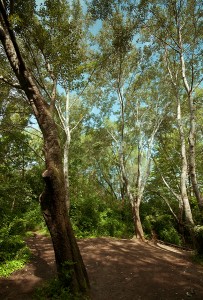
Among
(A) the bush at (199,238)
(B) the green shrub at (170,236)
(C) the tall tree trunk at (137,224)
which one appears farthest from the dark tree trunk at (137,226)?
(A) the bush at (199,238)

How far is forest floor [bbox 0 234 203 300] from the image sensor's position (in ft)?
18.0

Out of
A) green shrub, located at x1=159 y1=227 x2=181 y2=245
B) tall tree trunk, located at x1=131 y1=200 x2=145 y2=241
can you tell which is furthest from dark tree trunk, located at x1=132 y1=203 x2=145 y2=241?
green shrub, located at x1=159 y1=227 x2=181 y2=245

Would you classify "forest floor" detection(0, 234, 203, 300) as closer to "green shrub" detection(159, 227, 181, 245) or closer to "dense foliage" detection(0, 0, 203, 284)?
"dense foliage" detection(0, 0, 203, 284)

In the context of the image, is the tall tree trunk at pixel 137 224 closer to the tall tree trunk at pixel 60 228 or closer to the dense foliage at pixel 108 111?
the dense foliage at pixel 108 111

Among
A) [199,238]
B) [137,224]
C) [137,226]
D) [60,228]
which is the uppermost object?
[60,228]

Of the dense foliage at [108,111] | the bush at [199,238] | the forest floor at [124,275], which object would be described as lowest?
the forest floor at [124,275]

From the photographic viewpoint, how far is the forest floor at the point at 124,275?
5496 mm

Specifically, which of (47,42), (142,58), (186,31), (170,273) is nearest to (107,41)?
(142,58)

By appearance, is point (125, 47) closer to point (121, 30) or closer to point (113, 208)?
point (121, 30)

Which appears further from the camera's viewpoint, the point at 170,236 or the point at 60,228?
the point at 170,236

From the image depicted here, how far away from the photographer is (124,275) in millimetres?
6805

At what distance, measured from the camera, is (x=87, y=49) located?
13.8 m

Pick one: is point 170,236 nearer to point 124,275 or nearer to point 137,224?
point 137,224

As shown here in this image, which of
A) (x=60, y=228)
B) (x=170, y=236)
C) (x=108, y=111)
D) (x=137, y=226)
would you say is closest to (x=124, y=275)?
(x=60, y=228)
